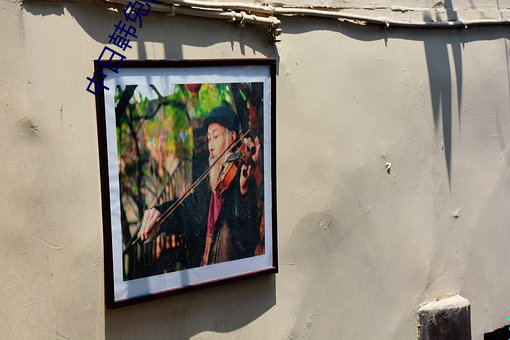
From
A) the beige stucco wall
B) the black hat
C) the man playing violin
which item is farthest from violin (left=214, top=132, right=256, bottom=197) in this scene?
the beige stucco wall

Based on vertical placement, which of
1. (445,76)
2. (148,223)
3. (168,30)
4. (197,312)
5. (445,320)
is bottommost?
(445,320)

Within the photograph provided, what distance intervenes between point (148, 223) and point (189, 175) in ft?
0.97

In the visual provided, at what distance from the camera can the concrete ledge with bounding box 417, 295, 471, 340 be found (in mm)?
5082

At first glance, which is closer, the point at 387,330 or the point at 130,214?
the point at 130,214

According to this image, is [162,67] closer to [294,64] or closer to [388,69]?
[294,64]

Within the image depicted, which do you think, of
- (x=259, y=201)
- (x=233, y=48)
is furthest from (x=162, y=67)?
(x=259, y=201)

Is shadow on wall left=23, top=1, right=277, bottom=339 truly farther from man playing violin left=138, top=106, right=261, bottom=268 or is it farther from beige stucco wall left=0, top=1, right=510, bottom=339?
man playing violin left=138, top=106, right=261, bottom=268

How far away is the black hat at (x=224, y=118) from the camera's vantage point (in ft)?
12.4

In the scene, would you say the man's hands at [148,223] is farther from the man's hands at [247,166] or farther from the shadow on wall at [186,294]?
the man's hands at [247,166]

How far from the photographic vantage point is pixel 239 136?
393 centimetres

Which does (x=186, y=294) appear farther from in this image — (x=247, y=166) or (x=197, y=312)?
(x=247, y=166)

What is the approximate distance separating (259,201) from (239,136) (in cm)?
34

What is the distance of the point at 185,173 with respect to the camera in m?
3.72

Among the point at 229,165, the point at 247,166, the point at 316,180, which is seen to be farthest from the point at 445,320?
the point at 229,165
